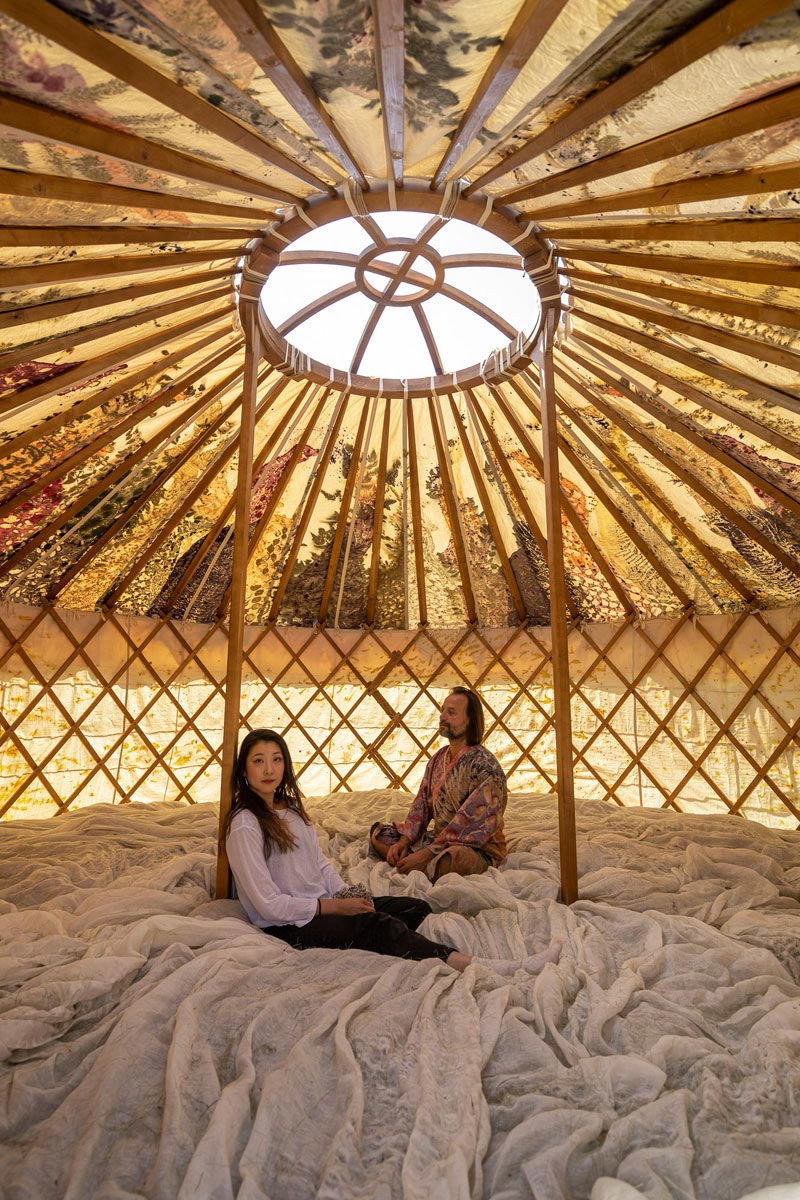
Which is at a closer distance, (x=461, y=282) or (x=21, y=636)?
(x=461, y=282)

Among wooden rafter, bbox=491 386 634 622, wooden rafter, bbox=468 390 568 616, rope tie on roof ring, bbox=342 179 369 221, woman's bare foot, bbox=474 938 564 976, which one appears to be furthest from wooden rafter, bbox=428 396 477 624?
woman's bare foot, bbox=474 938 564 976

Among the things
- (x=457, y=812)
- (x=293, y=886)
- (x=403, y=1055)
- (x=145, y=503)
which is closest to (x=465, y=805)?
(x=457, y=812)

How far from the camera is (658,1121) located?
3.83ft

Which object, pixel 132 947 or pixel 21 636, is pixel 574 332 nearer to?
pixel 132 947

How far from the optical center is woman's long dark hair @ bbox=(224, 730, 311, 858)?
204cm

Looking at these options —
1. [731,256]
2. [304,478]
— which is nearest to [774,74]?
[731,256]

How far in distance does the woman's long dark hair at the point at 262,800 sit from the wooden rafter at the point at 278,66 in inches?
57.7

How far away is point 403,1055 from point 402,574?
11.4 feet

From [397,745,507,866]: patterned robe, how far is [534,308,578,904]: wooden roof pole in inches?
10.5

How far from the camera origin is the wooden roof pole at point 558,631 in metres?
2.37

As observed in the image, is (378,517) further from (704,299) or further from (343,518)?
(704,299)

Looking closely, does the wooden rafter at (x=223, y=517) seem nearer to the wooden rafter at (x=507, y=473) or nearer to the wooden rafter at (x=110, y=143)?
the wooden rafter at (x=507, y=473)

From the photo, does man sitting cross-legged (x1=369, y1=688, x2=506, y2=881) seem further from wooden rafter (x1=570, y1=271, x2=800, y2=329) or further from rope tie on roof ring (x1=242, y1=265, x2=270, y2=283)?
rope tie on roof ring (x1=242, y1=265, x2=270, y2=283)

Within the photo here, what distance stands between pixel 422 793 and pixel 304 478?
5.73 ft
